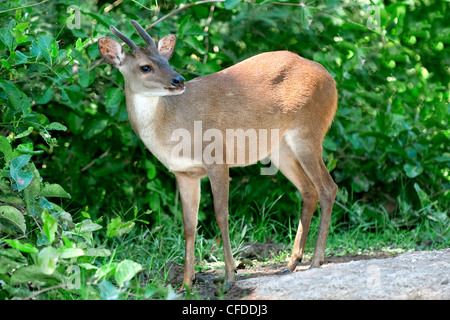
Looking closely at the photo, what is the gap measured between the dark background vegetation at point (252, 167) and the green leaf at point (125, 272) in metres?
1.43

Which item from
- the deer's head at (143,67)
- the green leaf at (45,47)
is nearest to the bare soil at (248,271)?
the deer's head at (143,67)

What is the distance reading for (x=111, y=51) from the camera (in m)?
5.18

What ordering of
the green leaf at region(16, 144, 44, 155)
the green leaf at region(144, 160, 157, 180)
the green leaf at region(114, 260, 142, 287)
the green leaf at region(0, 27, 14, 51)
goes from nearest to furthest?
1. the green leaf at region(114, 260, 142, 287)
2. the green leaf at region(16, 144, 44, 155)
3. the green leaf at region(0, 27, 14, 51)
4. the green leaf at region(144, 160, 157, 180)

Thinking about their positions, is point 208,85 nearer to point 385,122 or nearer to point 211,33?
point 211,33

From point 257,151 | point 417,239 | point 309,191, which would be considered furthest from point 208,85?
point 417,239

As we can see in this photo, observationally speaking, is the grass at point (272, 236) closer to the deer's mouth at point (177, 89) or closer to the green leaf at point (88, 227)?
the green leaf at point (88, 227)

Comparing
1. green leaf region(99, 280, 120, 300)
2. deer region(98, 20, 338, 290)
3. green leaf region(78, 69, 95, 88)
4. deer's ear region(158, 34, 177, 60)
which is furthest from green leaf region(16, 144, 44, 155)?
green leaf region(78, 69, 95, 88)

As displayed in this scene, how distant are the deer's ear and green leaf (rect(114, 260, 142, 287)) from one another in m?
2.10

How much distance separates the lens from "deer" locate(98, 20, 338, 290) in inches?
201

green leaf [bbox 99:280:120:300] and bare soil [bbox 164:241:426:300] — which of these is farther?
bare soil [bbox 164:241:426:300]

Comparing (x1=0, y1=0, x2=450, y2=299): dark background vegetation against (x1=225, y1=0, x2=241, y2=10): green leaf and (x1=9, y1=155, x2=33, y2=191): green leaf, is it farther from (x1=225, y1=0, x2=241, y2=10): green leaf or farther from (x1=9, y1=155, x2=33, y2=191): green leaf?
(x1=9, y1=155, x2=33, y2=191): green leaf

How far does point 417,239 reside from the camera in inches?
262

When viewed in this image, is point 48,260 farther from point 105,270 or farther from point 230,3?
point 230,3

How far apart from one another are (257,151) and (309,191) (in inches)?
26.1
